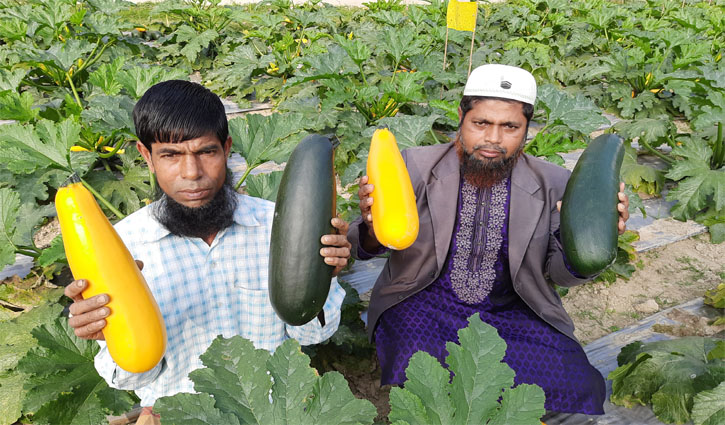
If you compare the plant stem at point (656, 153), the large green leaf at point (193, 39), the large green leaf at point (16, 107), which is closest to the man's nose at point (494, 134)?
the large green leaf at point (16, 107)

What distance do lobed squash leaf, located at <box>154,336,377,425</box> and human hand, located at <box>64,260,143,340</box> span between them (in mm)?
413

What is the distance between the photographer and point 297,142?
2883mm

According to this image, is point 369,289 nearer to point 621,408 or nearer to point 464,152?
point 464,152

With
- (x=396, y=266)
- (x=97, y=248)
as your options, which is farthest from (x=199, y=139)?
(x=396, y=266)

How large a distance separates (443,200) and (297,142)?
0.95m

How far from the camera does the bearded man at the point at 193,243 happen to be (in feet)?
5.54

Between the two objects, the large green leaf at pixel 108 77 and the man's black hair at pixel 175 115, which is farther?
the large green leaf at pixel 108 77

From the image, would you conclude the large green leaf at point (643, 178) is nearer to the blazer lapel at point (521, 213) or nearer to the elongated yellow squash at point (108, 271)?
the blazer lapel at point (521, 213)

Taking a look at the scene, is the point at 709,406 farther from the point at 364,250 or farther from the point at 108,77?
the point at 108,77

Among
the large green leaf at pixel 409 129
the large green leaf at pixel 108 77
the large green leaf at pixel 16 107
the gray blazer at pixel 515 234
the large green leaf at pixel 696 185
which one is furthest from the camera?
the large green leaf at pixel 696 185

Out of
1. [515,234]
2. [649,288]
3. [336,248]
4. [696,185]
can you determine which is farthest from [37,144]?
[696,185]

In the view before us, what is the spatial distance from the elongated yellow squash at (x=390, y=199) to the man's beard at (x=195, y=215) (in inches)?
21.7

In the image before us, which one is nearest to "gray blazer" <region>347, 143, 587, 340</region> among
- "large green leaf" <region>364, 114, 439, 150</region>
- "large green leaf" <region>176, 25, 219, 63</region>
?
"large green leaf" <region>364, 114, 439, 150</region>

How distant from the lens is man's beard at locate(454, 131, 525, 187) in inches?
91.6
